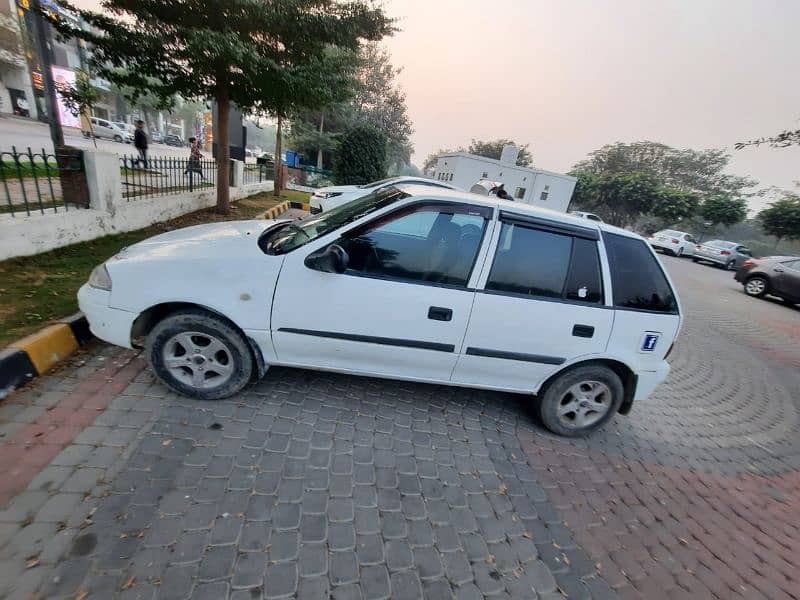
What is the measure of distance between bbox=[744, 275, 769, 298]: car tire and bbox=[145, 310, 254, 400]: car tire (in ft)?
52.5

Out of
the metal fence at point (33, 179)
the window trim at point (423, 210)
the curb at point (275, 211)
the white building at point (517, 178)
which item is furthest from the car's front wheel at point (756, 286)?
the white building at point (517, 178)

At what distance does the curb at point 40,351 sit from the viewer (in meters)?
2.50

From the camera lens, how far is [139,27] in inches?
255

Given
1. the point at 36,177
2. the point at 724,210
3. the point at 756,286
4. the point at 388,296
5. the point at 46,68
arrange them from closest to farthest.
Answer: the point at 388,296 < the point at 36,177 < the point at 46,68 < the point at 756,286 < the point at 724,210

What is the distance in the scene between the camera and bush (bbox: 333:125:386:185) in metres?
16.6

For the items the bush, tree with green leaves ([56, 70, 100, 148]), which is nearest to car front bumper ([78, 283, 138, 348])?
tree with green leaves ([56, 70, 100, 148])

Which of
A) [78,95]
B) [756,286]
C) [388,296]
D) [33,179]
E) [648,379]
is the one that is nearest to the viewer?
[388,296]

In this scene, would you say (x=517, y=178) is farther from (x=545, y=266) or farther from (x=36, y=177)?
(x=36, y=177)

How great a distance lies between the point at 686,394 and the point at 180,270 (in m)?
5.77

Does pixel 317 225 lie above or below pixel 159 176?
above

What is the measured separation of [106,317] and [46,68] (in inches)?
183

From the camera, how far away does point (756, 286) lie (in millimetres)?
12203

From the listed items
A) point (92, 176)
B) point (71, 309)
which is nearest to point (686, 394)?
point (71, 309)

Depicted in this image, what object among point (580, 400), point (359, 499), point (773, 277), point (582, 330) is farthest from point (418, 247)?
point (773, 277)
